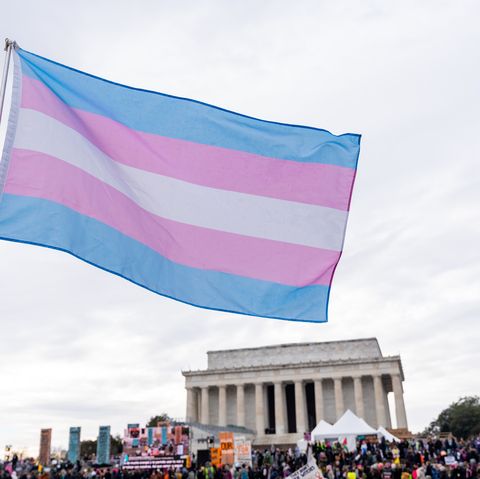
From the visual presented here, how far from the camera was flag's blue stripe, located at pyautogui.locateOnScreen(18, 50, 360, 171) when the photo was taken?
784cm

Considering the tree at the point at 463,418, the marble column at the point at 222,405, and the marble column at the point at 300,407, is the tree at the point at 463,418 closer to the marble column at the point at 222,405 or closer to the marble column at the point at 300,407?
the marble column at the point at 300,407

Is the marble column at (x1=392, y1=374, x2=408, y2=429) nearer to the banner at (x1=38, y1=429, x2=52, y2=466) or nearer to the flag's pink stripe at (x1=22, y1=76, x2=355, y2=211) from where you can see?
the banner at (x1=38, y1=429, x2=52, y2=466)

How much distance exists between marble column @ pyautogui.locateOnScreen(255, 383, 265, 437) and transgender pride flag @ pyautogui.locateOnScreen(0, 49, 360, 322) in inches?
2934

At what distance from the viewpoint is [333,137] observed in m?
9.29

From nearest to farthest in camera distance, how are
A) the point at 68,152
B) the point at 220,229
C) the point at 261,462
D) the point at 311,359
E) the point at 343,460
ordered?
the point at 68,152, the point at 220,229, the point at 343,460, the point at 261,462, the point at 311,359

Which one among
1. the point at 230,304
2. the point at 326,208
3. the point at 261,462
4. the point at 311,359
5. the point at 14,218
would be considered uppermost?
the point at 311,359

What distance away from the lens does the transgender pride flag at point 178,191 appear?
7.38m

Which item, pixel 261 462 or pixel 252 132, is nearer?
pixel 252 132

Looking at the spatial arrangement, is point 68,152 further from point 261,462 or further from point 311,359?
point 311,359

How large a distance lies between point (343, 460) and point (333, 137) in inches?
1054

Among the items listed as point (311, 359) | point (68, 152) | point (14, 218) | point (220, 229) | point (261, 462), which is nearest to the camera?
point (14, 218)

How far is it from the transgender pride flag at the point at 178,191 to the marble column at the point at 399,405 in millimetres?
71184

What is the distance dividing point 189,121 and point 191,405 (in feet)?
264

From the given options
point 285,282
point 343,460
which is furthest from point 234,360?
point 285,282
